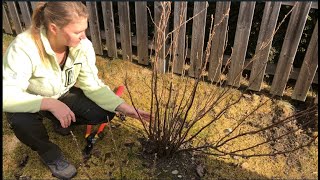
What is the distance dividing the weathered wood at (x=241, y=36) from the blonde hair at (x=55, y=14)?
136 centimetres

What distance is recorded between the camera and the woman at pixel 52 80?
7.62 feet

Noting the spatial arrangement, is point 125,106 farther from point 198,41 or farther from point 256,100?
point 256,100

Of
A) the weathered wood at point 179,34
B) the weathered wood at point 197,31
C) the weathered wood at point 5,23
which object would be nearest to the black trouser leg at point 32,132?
the weathered wood at point 179,34

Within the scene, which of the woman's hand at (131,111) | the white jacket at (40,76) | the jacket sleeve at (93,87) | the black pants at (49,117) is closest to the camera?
the white jacket at (40,76)

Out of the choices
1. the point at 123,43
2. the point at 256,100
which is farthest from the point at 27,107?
the point at 256,100

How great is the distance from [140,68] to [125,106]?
51.1 inches

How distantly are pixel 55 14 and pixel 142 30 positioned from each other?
1460 mm

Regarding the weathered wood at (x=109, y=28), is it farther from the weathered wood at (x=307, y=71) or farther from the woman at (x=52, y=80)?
the weathered wood at (x=307, y=71)

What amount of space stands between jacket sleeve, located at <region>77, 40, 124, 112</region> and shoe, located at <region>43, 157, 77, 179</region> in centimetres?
51

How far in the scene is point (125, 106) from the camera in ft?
8.79

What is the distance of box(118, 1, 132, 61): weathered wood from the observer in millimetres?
3504

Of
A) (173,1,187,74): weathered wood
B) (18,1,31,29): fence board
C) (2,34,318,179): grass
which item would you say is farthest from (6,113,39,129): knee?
(18,1,31,29): fence board

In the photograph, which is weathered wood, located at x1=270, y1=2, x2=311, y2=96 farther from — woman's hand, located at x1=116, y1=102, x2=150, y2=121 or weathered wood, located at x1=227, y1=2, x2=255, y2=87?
woman's hand, located at x1=116, y1=102, x2=150, y2=121

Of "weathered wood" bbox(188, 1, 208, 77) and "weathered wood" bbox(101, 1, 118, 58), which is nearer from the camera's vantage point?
"weathered wood" bbox(188, 1, 208, 77)
